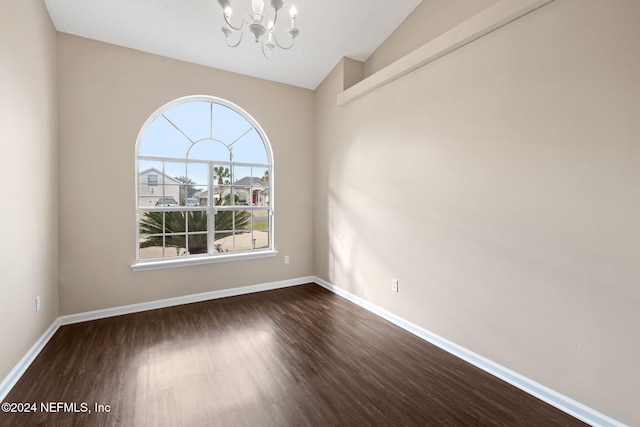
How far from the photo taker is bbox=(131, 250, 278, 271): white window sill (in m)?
3.19

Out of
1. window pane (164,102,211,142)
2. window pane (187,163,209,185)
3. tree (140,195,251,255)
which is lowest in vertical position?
tree (140,195,251,255)

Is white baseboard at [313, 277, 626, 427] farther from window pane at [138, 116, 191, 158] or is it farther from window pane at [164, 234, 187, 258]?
window pane at [138, 116, 191, 158]

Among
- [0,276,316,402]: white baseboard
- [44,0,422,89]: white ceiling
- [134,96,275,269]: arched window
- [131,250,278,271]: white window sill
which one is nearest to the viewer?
[0,276,316,402]: white baseboard

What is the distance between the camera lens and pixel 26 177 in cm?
214

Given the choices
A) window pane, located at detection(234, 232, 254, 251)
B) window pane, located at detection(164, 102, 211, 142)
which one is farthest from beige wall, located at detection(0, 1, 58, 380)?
window pane, located at detection(234, 232, 254, 251)

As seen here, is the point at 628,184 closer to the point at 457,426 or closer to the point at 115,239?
the point at 457,426

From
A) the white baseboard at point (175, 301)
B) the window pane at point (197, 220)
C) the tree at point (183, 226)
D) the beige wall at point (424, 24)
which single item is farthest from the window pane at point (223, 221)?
the beige wall at point (424, 24)

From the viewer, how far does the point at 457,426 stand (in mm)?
1582

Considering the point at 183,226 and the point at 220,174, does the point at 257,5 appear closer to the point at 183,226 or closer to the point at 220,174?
the point at 220,174

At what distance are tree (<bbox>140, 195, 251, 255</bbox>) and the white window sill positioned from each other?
0.55 ft

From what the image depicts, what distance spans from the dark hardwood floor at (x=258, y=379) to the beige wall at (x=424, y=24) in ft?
9.76

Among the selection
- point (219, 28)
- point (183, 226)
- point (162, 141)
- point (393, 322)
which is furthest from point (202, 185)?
point (393, 322)

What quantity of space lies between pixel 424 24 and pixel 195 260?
372 centimetres

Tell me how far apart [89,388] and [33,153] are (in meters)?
1.89
